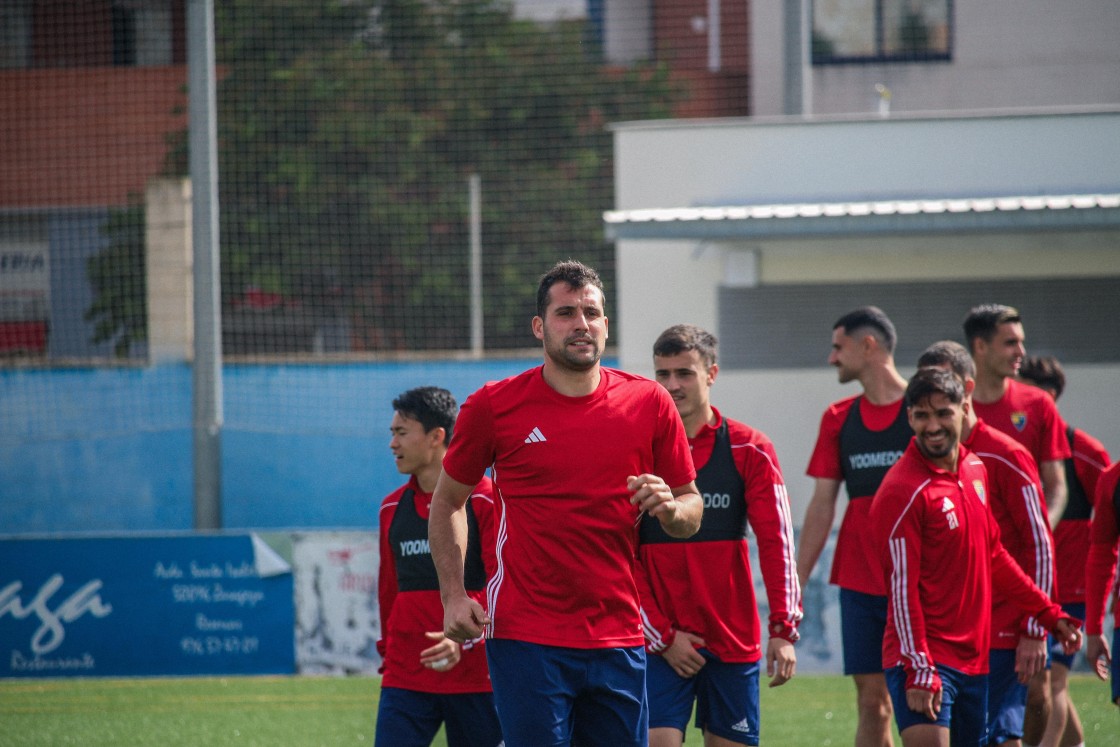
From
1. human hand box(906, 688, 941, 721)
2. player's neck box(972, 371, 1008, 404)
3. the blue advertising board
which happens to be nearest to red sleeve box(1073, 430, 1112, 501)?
player's neck box(972, 371, 1008, 404)

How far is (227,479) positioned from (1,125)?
6226 millimetres

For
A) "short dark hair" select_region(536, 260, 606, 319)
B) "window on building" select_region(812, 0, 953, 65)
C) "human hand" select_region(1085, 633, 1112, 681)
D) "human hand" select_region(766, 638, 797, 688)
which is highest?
"window on building" select_region(812, 0, 953, 65)

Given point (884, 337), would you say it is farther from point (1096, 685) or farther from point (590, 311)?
point (1096, 685)

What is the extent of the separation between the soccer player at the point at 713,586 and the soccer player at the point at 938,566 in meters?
0.46

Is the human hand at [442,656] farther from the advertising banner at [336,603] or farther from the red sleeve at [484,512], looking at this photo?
the advertising banner at [336,603]

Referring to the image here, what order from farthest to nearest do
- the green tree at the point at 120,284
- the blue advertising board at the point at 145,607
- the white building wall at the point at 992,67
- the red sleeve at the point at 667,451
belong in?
the white building wall at the point at 992,67 → the green tree at the point at 120,284 → the blue advertising board at the point at 145,607 → the red sleeve at the point at 667,451

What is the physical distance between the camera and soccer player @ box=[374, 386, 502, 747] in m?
5.55

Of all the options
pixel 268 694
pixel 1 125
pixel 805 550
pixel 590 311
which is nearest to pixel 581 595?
pixel 590 311

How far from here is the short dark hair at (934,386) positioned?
17.6ft

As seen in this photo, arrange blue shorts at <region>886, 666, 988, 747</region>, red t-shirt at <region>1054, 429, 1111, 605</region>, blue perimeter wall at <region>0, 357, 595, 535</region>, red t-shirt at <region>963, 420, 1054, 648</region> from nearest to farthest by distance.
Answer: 1. blue shorts at <region>886, 666, 988, 747</region>
2. red t-shirt at <region>963, 420, 1054, 648</region>
3. red t-shirt at <region>1054, 429, 1111, 605</region>
4. blue perimeter wall at <region>0, 357, 595, 535</region>

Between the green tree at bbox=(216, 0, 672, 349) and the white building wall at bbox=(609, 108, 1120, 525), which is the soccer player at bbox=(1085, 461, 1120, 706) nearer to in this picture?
the white building wall at bbox=(609, 108, 1120, 525)

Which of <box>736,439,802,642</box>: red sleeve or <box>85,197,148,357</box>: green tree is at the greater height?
<box>85,197,148,357</box>: green tree

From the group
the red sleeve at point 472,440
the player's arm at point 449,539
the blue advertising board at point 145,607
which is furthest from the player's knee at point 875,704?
the blue advertising board at point 145,607

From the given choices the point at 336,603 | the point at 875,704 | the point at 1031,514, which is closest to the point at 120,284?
the point at 336,603
